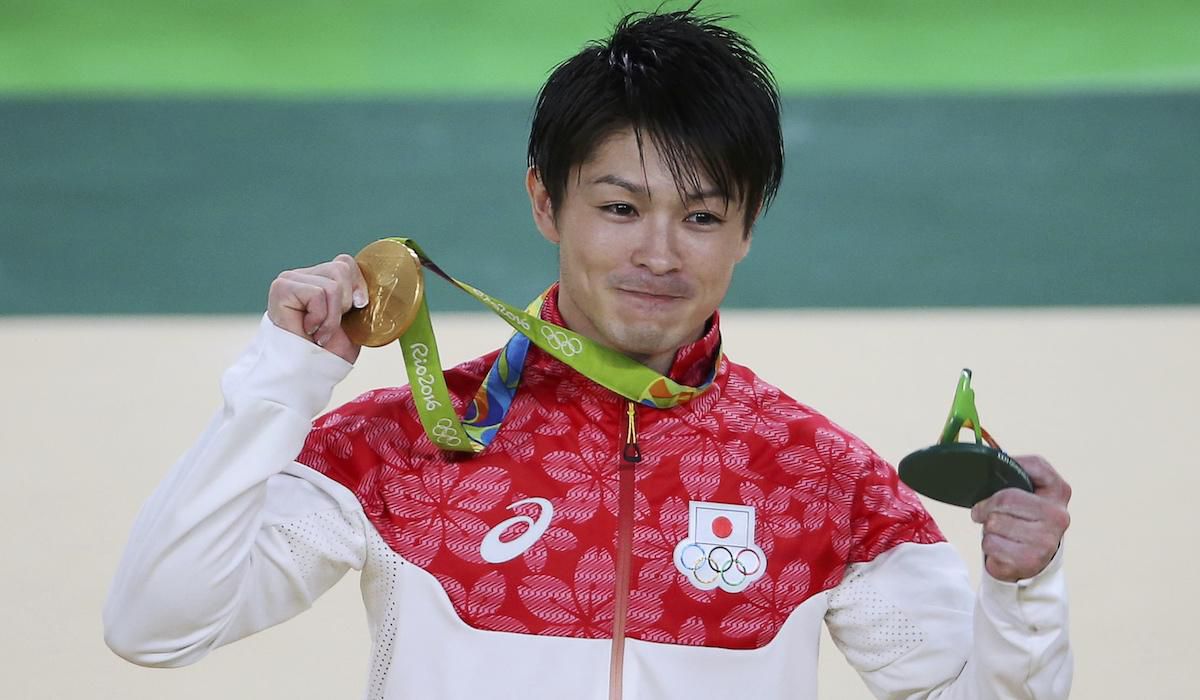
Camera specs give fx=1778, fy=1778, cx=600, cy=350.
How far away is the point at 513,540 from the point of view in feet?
6.71

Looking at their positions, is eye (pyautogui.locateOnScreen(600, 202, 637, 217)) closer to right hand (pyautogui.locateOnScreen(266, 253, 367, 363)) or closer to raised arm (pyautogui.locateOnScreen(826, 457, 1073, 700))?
right hand (pyautogui.locateOnScreen(266, 253, 367, 363))

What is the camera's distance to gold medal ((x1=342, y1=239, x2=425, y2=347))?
1.94 meters

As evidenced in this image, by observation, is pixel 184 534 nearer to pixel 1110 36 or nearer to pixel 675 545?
pixel 675 545

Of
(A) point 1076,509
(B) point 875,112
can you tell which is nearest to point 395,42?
(B) point 875,112

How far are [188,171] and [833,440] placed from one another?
157 inches

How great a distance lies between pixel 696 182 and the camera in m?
2.04

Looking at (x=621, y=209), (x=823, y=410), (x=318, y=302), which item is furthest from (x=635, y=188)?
(x=823, y=410)

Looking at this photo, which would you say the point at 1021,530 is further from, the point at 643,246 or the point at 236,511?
the point at 236,511

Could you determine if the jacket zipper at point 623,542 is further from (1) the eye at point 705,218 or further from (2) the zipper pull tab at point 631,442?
(1) the eye at point 705,218

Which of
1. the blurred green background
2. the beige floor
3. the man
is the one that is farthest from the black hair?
the blurred green background

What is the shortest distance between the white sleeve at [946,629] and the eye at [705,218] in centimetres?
44

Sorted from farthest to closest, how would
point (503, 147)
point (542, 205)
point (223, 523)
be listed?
point (503, 147) → point (542, 205) → point (223, 523)

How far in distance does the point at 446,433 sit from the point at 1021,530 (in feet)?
2.11

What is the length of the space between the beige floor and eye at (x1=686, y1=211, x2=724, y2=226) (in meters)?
1.75
